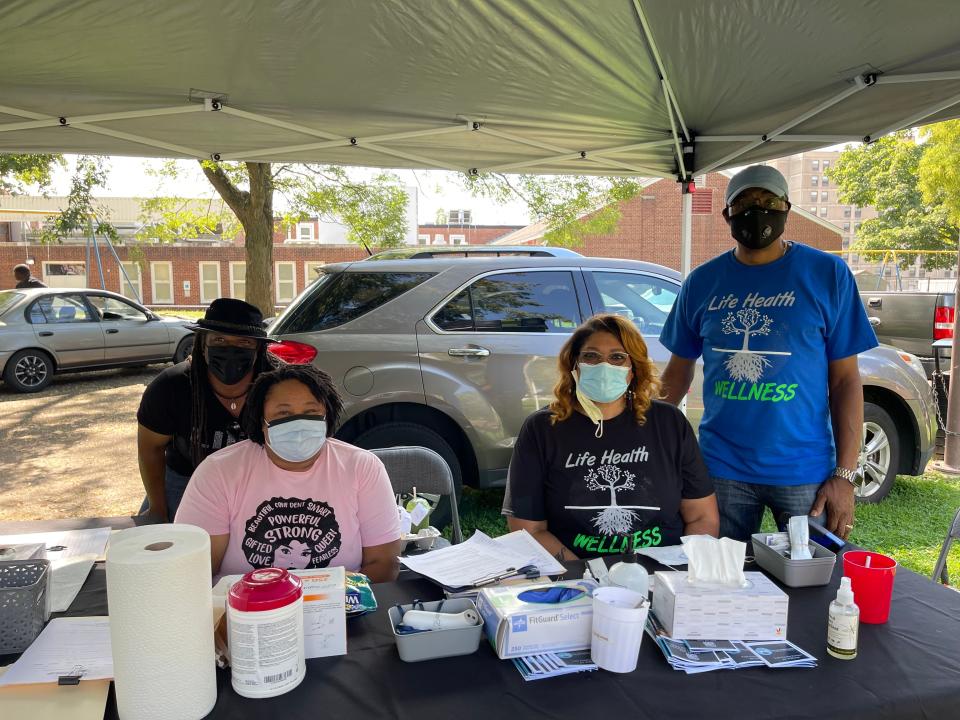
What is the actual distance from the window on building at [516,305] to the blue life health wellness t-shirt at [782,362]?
2.01 m

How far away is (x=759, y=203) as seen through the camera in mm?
2619

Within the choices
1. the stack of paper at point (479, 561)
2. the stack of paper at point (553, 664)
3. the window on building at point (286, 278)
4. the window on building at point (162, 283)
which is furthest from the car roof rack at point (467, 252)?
the window on building at point (162, 283)

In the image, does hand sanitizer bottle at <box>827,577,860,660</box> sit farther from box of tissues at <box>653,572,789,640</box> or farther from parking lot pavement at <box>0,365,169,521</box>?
parking lot pavement at <box>0,365,169,521</box>

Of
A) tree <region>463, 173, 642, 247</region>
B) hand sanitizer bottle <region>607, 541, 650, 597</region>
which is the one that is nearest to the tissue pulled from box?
hand sanitizer bottle <region>607, 541, 650, 597</region>

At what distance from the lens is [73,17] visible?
256cm

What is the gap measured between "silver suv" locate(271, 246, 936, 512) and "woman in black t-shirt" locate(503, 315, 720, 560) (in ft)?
6.21

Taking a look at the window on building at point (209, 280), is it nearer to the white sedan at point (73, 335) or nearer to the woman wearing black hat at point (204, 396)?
the white sedan at point (73, 335)

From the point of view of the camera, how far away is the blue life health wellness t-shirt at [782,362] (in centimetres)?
256

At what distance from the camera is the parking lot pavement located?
17.5ft

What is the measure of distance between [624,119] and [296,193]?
30.2ft

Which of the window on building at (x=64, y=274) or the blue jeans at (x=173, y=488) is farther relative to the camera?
the window on building at (x=64, y=274)

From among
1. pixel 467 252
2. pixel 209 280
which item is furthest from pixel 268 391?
pixel 209 280

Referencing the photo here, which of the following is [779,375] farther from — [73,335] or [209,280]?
[209,280]

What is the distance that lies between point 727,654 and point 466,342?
3061mm
